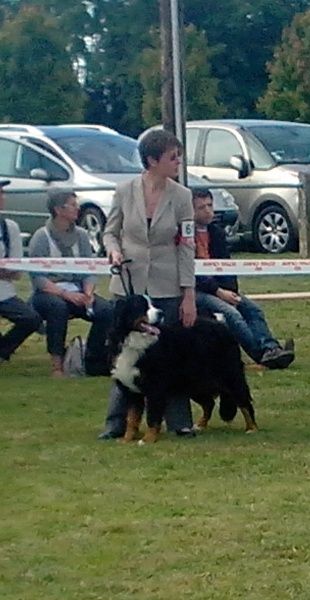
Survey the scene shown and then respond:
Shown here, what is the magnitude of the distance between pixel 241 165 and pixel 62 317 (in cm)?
979

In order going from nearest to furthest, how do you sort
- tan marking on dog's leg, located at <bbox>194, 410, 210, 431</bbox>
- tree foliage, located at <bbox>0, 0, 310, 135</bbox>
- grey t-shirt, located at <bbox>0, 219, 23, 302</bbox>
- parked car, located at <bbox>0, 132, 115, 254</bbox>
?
tan marking on dog's leg, located at <bbox>194, 410, 210, 431</bbox>, grey t-shirt, located at <bbox>0, 219, 23, 302</bbox>, parked car, located at <bbox>0, 132, 115, 254</bbox>, tree foliage, located at <bbox>0, 0, 310, 135</bbox>

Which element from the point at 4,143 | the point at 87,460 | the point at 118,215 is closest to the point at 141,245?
the point at 118,215

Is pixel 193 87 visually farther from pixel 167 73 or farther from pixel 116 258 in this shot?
pixel 116 258

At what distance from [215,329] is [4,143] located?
1257 centimetres

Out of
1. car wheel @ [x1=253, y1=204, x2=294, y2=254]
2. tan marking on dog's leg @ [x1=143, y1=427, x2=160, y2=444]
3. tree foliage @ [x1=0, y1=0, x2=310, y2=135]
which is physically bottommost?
tree foliage @ [x1=0, y1=0, x2=310, y2=135]

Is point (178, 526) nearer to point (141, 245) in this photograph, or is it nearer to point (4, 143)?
point (141, 245)

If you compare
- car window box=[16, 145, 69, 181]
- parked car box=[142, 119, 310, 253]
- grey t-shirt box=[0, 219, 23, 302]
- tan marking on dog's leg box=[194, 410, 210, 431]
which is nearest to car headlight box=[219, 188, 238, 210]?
parked car box=[142, 119, 310, 253]

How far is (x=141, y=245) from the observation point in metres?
9.01

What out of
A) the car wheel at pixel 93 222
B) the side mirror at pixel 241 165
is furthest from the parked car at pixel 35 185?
the side mirror at pixel 241 165

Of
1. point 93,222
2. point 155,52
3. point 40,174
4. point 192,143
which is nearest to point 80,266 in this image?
point 93,222

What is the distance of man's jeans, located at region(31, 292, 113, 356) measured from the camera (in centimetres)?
1175

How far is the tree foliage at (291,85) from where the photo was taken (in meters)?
43.8

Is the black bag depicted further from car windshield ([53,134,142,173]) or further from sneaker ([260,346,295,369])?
car windshield ([53,134,142,173])

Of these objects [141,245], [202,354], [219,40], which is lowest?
[219,40]
